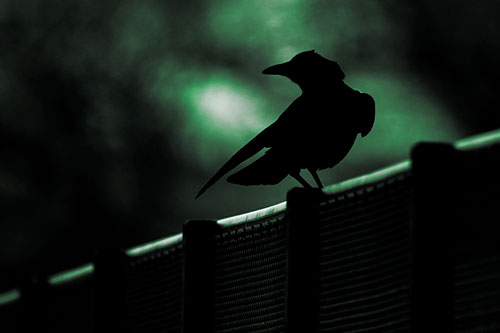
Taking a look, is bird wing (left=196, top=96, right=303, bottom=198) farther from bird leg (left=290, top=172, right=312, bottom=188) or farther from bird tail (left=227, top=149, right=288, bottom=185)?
bird leg (left=290, top=172, right=312, bottom=188)

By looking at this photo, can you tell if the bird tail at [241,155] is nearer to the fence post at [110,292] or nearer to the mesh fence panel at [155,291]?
the mesh fence panel at [155,291]

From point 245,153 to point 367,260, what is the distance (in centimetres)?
116

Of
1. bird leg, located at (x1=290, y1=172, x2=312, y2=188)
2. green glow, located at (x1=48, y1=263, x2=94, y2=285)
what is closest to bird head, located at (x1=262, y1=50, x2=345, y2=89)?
bird leg, located at (x1=290, y1=172, x2=312, y2=188)

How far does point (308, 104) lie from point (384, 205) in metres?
1.65

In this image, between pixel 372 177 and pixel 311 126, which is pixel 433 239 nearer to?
pixel 372 177

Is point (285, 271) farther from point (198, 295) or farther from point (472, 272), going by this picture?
point (472, 272)

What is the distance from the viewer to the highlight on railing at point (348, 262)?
249cm

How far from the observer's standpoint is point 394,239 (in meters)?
2.79

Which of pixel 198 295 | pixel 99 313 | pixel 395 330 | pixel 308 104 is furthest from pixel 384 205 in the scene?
pixel 99 313

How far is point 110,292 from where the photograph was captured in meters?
4.93

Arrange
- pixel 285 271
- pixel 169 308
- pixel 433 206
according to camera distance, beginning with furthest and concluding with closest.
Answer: pixel 169 308
pixel 285 271
pixel 433 206

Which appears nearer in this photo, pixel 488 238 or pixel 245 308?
pixel 488 238

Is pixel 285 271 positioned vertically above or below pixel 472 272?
above

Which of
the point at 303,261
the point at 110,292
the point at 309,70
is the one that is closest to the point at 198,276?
the point at 303,261
